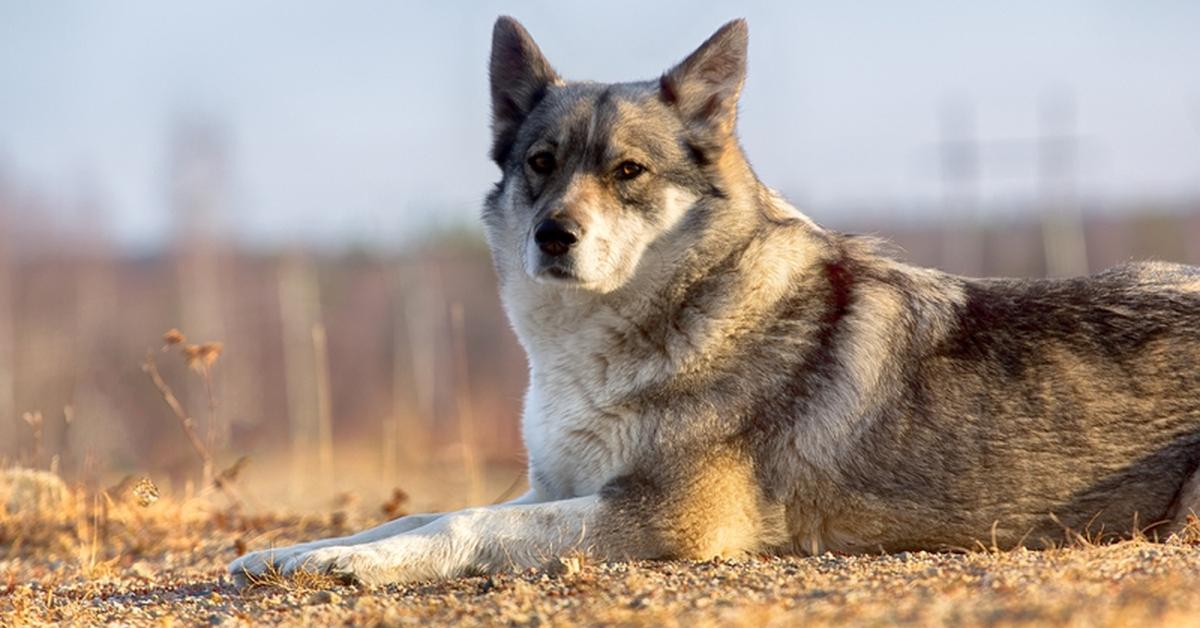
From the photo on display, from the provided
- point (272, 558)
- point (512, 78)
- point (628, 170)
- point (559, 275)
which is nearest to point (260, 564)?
point (272, 558)

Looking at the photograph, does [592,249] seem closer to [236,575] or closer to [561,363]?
[561,363]

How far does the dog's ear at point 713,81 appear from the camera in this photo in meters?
5.48

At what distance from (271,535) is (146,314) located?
119ft

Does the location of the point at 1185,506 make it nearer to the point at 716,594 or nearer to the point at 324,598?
the point at 716,594

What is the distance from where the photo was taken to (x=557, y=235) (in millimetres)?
4969

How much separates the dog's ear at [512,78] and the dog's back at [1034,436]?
6.56ft

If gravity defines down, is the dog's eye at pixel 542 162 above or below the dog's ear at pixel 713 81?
below

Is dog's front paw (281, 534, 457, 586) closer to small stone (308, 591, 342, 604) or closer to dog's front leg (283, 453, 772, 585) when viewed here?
dog's front leg (283, 453, 772, 585)

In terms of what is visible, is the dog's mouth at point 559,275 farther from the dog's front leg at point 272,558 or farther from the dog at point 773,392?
the dog's front leg at point 272,558

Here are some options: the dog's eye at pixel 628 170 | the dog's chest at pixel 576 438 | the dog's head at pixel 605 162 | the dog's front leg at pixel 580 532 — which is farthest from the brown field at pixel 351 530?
the dog's eye at pixel 628 170

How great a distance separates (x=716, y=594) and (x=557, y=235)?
1693mm

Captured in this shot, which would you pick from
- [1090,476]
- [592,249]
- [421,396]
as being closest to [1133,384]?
[1090,476]

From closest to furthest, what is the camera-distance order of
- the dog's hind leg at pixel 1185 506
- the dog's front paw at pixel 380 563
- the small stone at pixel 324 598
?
1. the small stone at pixel 324 598
2. the dog's front paw at pixel 380 563
3. the dog's hind leg at pixel 1185 506

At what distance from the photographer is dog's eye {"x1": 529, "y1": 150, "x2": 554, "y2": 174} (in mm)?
5332
